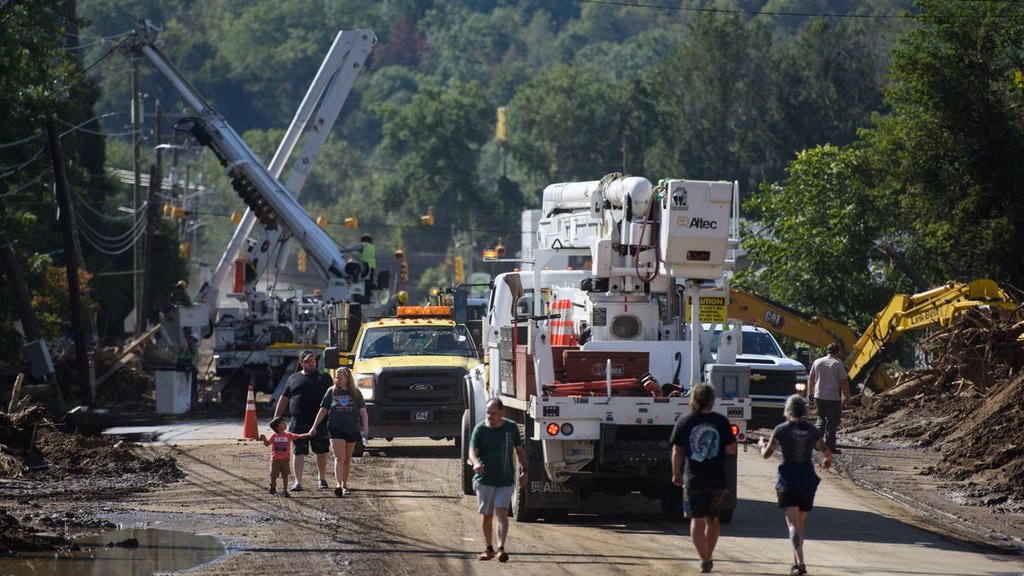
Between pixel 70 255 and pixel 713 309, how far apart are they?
67.9 ft

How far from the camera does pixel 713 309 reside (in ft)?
55.0

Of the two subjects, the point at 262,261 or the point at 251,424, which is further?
the point at 262,261

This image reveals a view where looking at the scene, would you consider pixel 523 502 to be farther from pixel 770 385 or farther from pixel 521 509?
pixel 770 385

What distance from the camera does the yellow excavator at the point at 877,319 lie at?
27797mm

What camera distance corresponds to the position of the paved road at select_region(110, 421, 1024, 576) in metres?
13.9

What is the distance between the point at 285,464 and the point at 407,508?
5.99 feet

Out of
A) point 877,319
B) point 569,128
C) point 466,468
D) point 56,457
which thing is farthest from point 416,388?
point 569,128

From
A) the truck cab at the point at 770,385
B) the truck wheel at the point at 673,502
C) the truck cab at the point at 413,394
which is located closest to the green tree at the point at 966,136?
the truck cab at the point at 770,385

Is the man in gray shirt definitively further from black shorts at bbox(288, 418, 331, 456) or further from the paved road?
black shorts at bbox(288, 418, 331, 456)

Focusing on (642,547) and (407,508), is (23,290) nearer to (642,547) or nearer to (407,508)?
(407,508)

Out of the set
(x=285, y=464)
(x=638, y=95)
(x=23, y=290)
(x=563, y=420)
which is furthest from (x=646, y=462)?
(x=638, y=95)

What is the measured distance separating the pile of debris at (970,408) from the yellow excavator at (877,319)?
0.50 metres

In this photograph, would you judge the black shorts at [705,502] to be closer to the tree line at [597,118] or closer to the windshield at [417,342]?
the windshield at [417,342]

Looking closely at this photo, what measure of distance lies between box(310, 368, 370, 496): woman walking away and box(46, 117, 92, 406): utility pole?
1573cm
